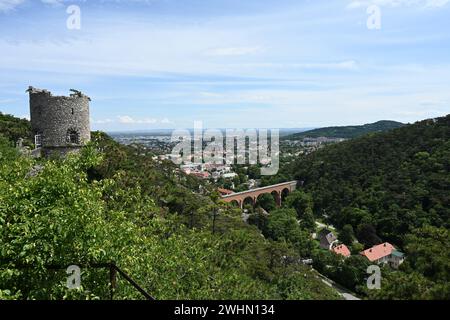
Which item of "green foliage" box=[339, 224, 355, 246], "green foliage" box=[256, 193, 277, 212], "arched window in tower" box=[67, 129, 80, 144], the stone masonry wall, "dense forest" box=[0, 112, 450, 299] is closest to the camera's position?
"dense forest" box=[0, 112, 450, 299]

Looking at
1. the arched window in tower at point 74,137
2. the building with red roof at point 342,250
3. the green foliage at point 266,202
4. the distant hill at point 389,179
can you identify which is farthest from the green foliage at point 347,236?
the arched window in tower at point 74,137

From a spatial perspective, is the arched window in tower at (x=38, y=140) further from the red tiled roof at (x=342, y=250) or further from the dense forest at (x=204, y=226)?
the red tiled roof at (x=342, y=250)

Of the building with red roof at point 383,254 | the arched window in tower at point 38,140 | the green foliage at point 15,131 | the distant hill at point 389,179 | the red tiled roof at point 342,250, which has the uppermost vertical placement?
the green foliage at point 15,131

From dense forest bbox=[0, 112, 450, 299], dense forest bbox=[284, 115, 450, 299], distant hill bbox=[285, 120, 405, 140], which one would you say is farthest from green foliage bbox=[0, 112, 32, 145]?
distant hill bbox=[285, 120, 405, 140]

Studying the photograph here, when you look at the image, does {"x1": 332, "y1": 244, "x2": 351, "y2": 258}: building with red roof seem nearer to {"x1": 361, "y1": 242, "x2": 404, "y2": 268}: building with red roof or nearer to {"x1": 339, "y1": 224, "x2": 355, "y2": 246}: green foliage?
{"x1": 339, "y1": 224, "x2": 355, "y2": 246}: green foliage
